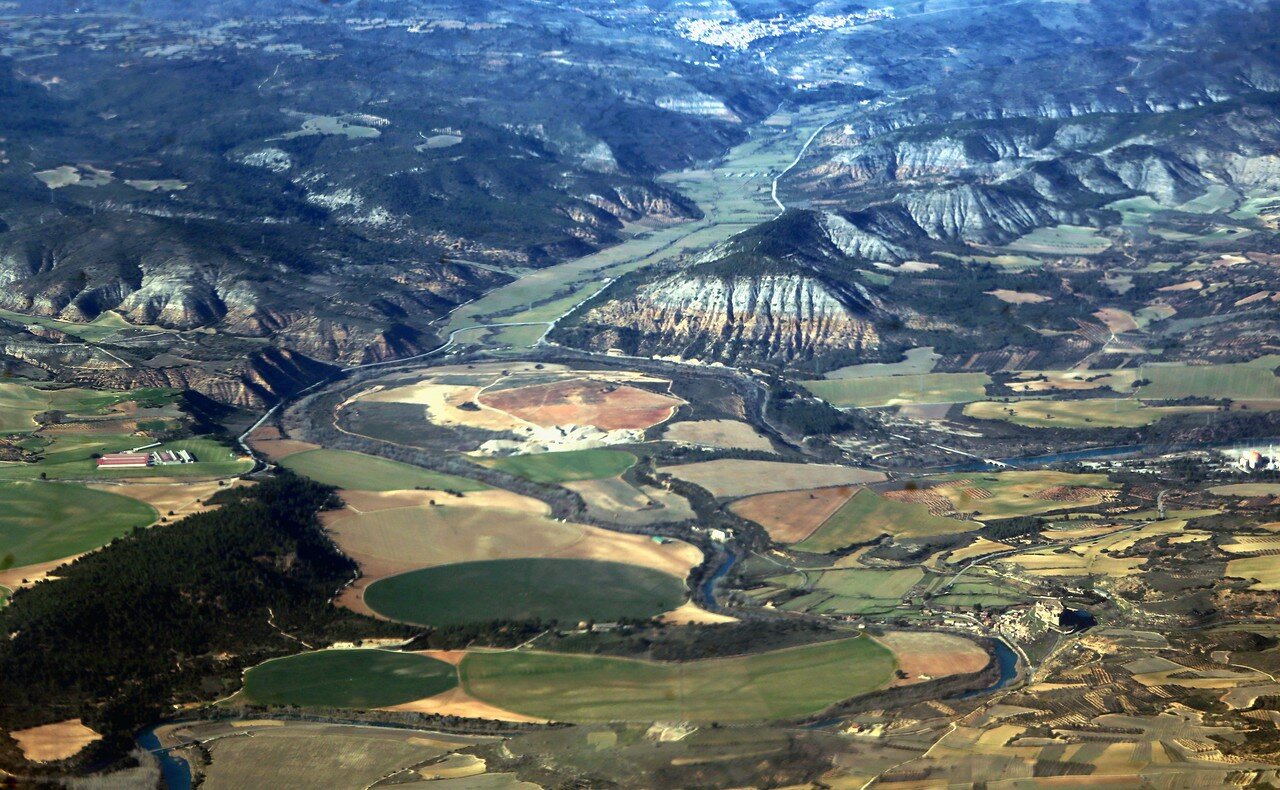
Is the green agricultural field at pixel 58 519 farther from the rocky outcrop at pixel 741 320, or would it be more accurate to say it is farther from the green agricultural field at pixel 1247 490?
the green agricultural field at pixel 1247 490

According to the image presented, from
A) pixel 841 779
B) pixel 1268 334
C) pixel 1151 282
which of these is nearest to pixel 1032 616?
pixel 841 779

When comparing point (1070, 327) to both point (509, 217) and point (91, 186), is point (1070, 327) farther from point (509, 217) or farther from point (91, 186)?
point (91, 186)

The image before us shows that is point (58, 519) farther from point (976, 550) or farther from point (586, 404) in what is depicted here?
point (976, 550)

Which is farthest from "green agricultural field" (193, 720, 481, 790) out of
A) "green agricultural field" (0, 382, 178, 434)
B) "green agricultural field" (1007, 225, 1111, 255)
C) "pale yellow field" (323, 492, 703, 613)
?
"green agricultural field" (1007, 225, 1111, 255)

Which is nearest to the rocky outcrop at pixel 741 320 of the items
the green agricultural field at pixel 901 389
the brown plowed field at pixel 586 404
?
the green agricultural field at pixel 901 389

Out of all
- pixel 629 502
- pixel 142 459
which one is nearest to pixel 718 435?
pixel 629 502

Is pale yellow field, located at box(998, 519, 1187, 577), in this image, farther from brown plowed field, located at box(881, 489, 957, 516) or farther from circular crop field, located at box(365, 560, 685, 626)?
circular crop field, located at box(365, 560, 685, 626)
